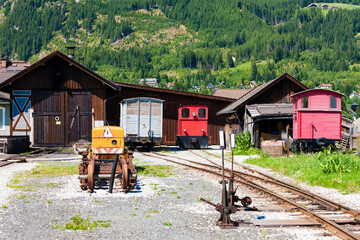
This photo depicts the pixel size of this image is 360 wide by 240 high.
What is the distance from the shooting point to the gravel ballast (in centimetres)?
732

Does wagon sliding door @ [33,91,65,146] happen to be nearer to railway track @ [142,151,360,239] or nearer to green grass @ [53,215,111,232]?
railway track @ [142,151,360,239]

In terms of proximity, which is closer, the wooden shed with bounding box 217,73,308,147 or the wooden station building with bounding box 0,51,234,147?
the wooden shed with bounding box 217,73,308,147

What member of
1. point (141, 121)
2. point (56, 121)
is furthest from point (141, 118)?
point (56, 121)

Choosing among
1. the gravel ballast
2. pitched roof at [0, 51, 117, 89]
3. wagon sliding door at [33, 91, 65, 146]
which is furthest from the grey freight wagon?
the gravel ballast

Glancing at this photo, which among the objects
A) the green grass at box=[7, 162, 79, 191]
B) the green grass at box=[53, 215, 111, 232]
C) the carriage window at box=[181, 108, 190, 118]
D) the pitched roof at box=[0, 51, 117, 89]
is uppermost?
the pitched roof at box=[0, 51, 117, 89]

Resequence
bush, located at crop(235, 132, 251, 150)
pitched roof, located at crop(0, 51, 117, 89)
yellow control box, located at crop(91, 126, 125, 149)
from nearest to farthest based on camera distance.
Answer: yellow control box, located at crop(91, 126, 125, 149) < bush, located at crop(235, 132, 251, 150) < pitched roof, located at crop(0, 51, 117, 89)

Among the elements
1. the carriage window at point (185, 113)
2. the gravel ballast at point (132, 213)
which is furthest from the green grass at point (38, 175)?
the carriage window at point (185, 113)

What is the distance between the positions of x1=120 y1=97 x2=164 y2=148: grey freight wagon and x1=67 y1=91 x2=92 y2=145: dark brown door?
4.22 meters

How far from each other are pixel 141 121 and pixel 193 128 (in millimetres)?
4650

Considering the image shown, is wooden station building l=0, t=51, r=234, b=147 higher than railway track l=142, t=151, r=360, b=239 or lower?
higher

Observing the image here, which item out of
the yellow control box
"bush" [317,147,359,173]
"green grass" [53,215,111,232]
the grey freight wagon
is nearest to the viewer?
"green grass" [53,215,111,232]

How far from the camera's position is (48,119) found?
3053 cm

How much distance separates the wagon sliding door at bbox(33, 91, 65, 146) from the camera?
30.5 m

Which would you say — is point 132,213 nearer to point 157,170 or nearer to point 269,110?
point 157,170
